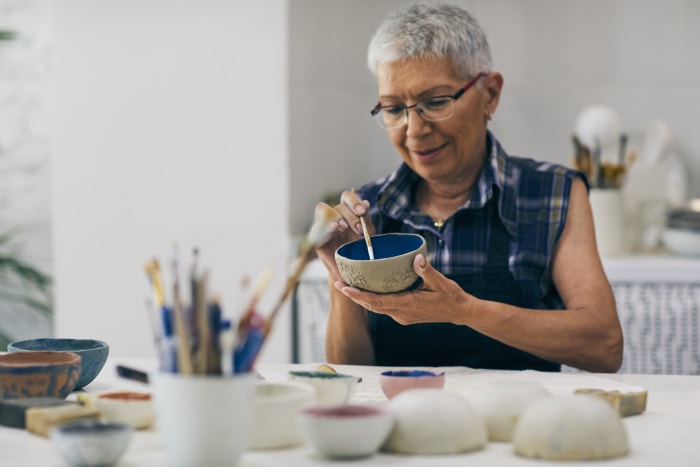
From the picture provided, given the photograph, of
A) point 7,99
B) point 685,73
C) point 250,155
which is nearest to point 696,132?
point 685,73

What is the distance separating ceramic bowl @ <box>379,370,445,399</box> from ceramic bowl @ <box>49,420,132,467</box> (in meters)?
→ 0.41

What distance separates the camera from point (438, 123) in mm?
2031

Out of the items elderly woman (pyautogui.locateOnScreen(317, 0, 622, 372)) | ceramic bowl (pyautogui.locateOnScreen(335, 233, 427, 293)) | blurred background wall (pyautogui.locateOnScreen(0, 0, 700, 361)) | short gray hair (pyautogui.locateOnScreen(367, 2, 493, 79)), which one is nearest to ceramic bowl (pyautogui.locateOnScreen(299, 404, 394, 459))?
ceramic bowl (pyautogui.locateOnScreen(335, 233, 427, 293))

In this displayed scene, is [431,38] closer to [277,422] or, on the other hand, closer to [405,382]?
[405,382]

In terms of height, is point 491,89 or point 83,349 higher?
point 491,89

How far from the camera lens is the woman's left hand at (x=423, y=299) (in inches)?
64.9

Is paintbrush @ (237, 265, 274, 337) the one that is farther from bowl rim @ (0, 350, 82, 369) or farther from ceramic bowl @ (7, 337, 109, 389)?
ceramic bowl @ (7, 337, 109, 389)

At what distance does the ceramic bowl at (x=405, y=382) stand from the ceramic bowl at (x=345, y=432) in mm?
256

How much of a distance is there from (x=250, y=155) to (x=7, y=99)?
4.15 feet

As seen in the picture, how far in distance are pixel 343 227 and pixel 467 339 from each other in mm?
343

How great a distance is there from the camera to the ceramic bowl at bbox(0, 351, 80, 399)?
1.32m

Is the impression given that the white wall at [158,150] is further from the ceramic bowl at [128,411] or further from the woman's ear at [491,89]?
the ceramic bowl at [128,411]

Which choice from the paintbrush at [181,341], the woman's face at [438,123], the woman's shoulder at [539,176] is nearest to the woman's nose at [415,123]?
Result: the woman's face at [438,123]

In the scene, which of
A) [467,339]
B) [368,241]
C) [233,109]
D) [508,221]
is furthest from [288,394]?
[233,109]
